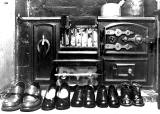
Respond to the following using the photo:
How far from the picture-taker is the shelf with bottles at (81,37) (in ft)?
5.88

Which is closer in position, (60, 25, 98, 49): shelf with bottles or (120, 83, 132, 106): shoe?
(120, 83, 132, 106): shoe

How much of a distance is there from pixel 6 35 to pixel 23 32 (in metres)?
0.19

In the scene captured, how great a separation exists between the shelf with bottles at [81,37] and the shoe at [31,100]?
59 centimetres

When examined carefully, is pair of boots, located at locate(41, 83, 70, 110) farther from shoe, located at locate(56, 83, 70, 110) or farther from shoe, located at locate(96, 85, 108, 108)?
shoe, located at locate(96, 85, 108, 108)

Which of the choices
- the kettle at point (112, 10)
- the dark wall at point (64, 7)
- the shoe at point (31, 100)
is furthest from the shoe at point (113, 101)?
the dark wall at point (64, 7)

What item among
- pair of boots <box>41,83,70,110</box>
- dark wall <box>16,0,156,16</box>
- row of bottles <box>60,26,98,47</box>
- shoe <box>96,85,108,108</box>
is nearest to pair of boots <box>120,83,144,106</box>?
shoe <box>96,85,108,108</box>

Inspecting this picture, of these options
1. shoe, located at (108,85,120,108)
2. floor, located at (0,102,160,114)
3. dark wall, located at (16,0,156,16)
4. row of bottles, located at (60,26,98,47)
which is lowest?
floor, located at (0,102,160,114)

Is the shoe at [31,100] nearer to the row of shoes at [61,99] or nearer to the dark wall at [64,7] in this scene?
the row of shoes at [61,99]

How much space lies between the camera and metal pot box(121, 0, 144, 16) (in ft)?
6.00

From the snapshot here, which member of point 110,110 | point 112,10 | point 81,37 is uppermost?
point 112,10

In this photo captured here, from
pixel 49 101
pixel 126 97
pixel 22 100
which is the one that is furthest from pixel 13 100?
pixel 126 97

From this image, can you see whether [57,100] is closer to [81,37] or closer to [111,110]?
[111,110]

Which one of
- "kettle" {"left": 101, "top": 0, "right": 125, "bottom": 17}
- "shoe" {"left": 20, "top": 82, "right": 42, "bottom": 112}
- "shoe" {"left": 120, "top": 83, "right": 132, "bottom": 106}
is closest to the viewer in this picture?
"shoe" {"left": 20, "top": 82, "right": 42, "bottom": 112}

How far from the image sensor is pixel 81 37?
1.80 m
